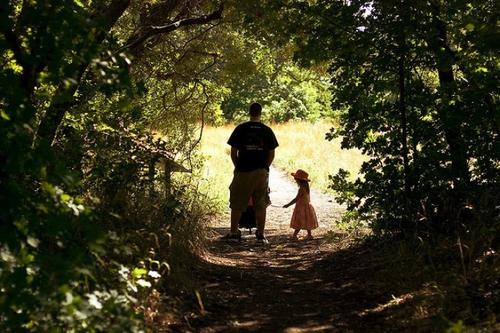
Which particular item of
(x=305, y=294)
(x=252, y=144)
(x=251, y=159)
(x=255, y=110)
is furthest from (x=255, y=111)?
(x=305, y=294)

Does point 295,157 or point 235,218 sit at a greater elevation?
point 295,157

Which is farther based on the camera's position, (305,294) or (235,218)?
(235,218)

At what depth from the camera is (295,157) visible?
26.7m

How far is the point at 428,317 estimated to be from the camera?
4.78 meters

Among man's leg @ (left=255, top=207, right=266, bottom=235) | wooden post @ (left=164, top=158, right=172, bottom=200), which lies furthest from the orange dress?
wooden post @ (left=164, top=158, right=172, bottom=200)

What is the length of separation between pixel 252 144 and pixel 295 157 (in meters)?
17.7

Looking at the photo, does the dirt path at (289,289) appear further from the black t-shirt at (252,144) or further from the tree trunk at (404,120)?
the black t-shirt at (252,144)

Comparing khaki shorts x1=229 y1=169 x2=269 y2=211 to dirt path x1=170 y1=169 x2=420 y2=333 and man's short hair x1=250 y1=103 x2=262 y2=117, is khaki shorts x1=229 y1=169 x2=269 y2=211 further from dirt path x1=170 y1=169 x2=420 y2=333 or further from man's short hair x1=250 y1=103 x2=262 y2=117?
man's short hair x1=250 y1=103 x2=262 y2=117

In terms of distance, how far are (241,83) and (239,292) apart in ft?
25.6

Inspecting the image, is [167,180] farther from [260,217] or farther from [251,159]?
[260,217]

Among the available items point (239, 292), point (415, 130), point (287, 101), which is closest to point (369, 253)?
point (415, 130)

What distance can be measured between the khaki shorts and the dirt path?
670 millimetres

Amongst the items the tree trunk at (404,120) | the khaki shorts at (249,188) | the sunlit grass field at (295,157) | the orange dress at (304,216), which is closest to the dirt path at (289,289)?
the orange dress at (304,216)

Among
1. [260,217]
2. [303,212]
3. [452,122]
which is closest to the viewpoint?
[452,122]
